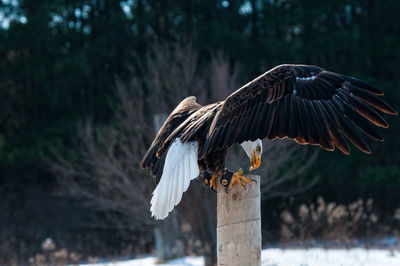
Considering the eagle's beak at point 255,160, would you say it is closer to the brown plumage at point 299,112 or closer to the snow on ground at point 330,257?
the brown plumage at point 299,112

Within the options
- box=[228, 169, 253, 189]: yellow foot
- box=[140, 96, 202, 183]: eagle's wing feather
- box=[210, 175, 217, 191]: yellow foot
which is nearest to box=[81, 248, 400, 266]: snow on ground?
box=[140, 96, 202, 183]: eagle's wing feather

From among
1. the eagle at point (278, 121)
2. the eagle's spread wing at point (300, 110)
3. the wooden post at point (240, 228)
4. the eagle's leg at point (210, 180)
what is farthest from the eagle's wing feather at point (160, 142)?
the wooden post at point (240, 228)

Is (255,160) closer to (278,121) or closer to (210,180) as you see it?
(210,180)

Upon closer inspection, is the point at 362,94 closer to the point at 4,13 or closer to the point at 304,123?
the point at 304,123

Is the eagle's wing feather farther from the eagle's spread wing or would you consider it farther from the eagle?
the eagle's spread wing

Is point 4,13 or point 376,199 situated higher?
point 4,13

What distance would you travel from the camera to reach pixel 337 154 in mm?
13758

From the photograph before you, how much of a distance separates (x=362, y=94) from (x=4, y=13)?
40.8ft

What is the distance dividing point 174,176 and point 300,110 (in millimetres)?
963

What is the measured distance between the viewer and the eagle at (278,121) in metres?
3.28

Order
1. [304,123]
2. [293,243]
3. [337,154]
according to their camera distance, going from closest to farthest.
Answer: [304,123] < [293,243] < [337,154]

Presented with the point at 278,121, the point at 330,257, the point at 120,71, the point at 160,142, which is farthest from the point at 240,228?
the point at 120,71

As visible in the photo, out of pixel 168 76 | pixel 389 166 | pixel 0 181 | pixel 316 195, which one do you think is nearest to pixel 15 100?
pixel 0 181

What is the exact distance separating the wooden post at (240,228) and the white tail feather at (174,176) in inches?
16.4
